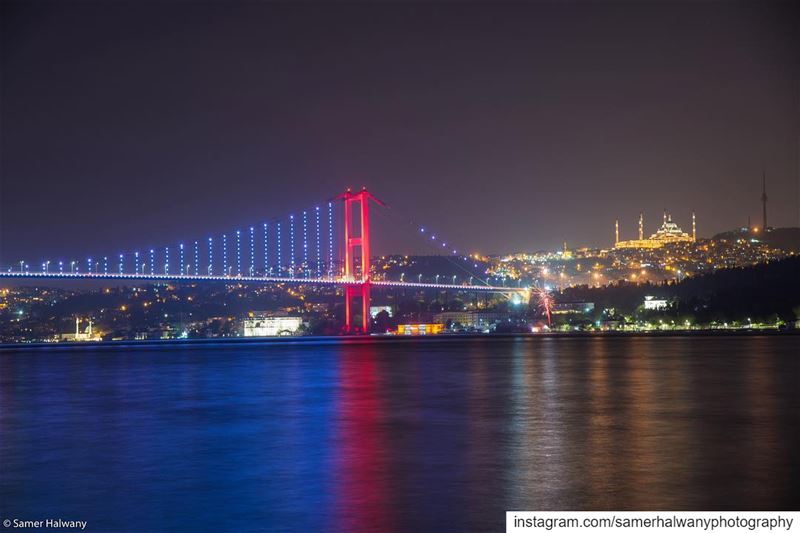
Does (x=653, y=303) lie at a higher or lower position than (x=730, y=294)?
lower

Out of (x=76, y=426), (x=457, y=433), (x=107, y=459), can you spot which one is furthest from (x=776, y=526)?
(x=76, y=426)

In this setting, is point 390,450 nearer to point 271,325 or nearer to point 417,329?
point 417,329

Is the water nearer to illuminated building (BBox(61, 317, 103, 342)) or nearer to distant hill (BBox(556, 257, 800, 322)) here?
distant hill (BBox(556, 257, 800, 322))

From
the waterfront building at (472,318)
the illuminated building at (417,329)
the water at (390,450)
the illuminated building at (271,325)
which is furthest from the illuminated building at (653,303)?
the water at (390,450)

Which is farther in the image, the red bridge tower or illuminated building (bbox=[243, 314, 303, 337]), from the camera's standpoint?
illuminated building (bbox=[243, 314, 303, 337])

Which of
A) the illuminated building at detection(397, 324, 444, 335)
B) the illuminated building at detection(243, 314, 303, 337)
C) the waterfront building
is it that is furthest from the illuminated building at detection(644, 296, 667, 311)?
the illuminated building at detection(243, 314, 303, 337)

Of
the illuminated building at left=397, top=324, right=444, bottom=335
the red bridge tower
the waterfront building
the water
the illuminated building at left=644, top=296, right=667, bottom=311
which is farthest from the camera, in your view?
the waterfront building

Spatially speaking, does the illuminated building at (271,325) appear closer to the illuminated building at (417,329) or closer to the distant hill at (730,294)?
the illuminated building at (417,329)

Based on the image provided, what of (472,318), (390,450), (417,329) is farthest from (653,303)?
(390,450)

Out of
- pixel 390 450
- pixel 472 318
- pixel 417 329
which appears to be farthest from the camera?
pixel 472 318
